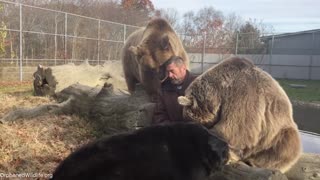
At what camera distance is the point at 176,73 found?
5035mm

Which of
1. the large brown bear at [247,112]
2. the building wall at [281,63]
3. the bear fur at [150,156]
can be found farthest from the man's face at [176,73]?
the building wall at [281,63]

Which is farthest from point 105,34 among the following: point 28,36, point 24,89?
point 24,89

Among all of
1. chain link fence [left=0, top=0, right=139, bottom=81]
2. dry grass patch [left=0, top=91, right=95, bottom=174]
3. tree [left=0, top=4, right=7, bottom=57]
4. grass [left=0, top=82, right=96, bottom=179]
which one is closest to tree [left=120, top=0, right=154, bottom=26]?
chain link fence [left=0, top=0, right=139, bottom=81]

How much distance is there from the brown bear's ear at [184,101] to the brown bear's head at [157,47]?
11.3 feet

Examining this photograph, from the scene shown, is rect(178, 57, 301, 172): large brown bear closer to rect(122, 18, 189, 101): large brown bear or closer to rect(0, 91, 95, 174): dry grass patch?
rect(0, 91, 95, 174): dry grass patch

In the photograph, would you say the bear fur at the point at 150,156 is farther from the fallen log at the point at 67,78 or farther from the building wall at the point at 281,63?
the building wall at the point at 281,63

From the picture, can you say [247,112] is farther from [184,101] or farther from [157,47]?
[157,47]

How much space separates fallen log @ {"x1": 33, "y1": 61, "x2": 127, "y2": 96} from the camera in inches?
503

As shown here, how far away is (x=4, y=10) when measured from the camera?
1727 cm

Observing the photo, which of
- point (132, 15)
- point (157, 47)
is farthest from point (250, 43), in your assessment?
point (157, 47)

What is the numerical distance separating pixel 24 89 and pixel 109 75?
11.3 ft

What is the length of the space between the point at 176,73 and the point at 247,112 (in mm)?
1133

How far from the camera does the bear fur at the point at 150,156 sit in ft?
9.45

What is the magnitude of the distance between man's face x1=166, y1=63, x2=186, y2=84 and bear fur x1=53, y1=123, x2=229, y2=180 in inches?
71.6
